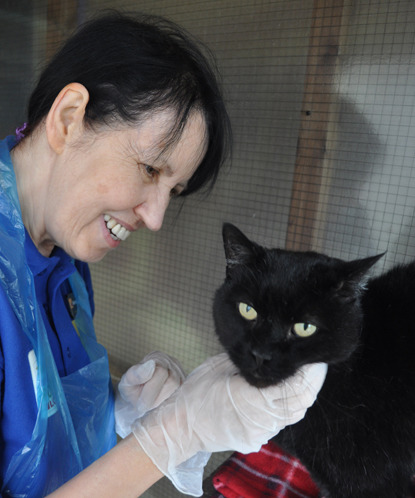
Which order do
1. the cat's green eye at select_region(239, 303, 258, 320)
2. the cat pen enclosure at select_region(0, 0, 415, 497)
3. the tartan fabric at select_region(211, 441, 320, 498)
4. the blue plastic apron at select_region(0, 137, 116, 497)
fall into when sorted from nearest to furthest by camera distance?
the blue plastic apron at select_region(0, 137, 116, 497) → the cat's green eye at select_region(239, 303, 258, 320) → the tartan fabric at select_region(211, 441, 320, 498) → the cat pen enclosure at select_region(0, 0, 415, 497)

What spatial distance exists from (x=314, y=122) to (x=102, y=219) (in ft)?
2.30

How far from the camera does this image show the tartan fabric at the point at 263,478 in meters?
0.78

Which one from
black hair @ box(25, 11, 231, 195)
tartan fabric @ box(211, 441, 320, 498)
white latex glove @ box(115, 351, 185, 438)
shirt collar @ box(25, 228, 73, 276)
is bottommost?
tartan fabric @ box(211, 441, 320, 498)

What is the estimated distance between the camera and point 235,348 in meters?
0.67

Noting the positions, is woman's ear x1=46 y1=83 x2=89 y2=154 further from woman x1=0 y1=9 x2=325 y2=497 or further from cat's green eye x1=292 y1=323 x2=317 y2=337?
cat's green eye x1=292 y1=323 x2=317 y2=337

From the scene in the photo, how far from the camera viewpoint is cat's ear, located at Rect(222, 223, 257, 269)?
2.35 feet

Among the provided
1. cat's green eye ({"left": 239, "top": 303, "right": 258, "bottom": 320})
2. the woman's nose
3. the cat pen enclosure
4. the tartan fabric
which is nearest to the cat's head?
cat's green eye ({"left": 239, "top": 303, "right": 258, "bottom": 320})

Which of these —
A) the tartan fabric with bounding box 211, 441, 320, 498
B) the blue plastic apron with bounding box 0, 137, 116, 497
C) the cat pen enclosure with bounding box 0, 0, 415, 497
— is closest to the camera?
the blue plastic apron with bounding box 0, 137, 116, 497

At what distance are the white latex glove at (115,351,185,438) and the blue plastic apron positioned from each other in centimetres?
13

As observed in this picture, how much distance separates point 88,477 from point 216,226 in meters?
0.97

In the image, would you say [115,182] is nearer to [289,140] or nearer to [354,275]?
[354,275]

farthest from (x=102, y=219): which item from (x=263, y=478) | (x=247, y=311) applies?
(x=263, y=478)

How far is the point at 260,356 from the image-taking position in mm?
611

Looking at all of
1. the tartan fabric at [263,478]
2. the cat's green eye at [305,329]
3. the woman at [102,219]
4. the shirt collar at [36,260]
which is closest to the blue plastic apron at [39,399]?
the woman at [102,219]
